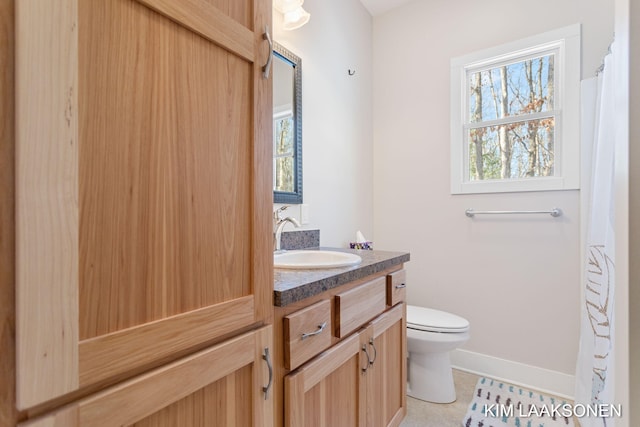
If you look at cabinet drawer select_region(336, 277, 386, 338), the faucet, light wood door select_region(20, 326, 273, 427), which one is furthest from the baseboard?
light wood door select_region(20, 326, 273, 427)

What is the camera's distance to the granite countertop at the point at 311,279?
33.7 inches

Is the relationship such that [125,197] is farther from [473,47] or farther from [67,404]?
[473,47]

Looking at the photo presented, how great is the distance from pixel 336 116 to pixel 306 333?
5.24 feet

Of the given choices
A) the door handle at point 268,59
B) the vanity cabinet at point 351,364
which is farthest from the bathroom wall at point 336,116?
the door handle at point 268,59

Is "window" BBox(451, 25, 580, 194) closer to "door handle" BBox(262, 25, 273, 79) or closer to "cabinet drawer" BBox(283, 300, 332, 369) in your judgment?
"cabinet drawer" BBox(283, 300, 332, 369)

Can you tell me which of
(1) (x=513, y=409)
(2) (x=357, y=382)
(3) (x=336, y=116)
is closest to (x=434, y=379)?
(1) (x=513, y=409)

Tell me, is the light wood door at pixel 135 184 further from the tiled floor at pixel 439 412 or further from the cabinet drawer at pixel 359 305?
the tiled floor at pixel 439 412

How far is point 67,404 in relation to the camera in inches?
18.4

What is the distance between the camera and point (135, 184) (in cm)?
55

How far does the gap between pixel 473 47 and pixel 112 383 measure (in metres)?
2.62

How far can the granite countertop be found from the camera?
85 centimetres

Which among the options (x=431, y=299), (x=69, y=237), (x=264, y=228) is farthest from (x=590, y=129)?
(x=69, y=237)

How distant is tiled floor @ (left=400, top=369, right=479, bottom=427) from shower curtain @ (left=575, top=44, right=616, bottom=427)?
55 cm

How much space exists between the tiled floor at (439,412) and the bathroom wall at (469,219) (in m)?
0.35
